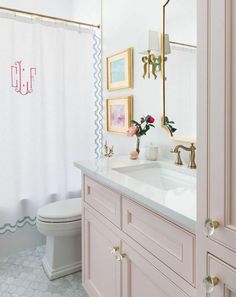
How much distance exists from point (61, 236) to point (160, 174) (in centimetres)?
91

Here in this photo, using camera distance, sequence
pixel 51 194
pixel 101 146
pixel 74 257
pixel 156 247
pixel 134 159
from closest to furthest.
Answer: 1. pixel 156 247
2. pixel 134 159
3. pixel 74 257
4. pixel 51 194
5. pixel 101 146

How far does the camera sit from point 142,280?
3.59 feet

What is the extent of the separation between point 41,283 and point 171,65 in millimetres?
1717

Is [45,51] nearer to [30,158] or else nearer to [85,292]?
[30,158]

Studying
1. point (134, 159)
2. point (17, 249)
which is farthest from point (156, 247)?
point (17, 249)

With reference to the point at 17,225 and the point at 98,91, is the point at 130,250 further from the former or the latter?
the point at 98,91

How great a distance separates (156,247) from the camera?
980mm

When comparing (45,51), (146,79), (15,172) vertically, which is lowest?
(15,172)

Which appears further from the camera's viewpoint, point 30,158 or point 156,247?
point 30,158

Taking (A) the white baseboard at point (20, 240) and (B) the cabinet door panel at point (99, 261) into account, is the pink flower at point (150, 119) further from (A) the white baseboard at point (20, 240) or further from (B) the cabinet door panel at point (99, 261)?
(A) the white baseboard at point (20, 240)

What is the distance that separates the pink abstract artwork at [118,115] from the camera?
2.15m

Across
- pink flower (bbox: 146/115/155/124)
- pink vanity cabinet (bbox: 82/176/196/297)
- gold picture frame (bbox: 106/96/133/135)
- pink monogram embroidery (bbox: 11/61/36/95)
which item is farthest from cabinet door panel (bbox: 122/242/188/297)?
pink monogram embroidery (bbox: 11/61/36/95)

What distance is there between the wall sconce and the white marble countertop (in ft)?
2.13

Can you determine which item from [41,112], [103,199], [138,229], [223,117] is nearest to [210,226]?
[223,117]
